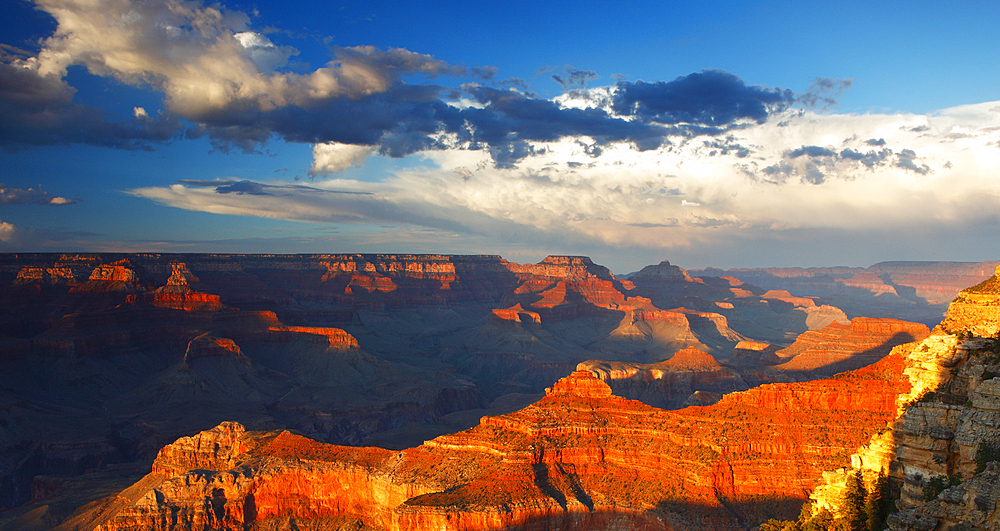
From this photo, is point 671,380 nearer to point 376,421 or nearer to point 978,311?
point 376,421

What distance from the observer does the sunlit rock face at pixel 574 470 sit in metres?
52.8

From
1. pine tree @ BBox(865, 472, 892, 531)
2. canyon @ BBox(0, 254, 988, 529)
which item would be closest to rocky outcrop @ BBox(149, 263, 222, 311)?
canyon @ BBox(0, 254, 988, 529)

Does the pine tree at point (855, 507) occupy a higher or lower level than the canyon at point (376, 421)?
higher

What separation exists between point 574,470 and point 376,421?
3620 inches

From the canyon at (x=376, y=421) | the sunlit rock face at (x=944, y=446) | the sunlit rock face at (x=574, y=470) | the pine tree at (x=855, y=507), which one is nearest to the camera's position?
the sunlit rock face at (x=944, y=446)

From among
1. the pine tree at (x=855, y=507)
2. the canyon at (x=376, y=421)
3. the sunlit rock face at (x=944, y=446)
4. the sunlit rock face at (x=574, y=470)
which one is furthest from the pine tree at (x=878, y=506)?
the canyon at (x=376, y=421)

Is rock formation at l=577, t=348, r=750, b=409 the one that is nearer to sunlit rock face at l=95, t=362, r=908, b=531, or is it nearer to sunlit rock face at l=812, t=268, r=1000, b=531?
sunlit rock face at l=95, t=362, r=908, b=531

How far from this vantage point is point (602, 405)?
2562 inches

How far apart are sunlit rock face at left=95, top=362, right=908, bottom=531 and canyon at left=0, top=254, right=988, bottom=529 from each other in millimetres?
162

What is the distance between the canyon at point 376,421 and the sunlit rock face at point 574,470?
16 cm

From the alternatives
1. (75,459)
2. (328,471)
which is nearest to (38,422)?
(75,459)

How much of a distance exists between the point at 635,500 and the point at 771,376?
10349 centimetres

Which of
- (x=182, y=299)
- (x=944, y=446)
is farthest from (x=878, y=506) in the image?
(x=182, y=299)

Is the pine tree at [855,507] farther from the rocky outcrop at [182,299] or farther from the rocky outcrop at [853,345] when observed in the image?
the rocky outcrop at [182,299]
